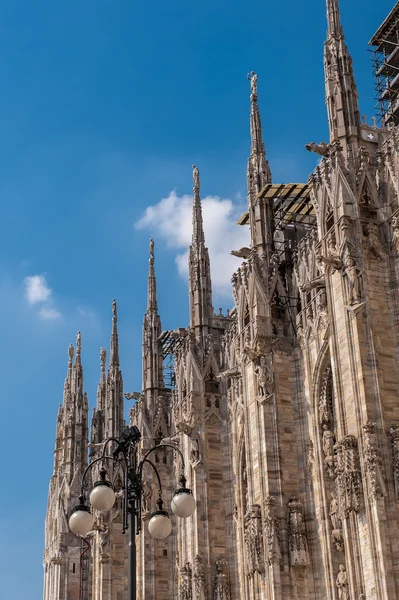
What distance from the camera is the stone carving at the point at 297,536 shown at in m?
31.7

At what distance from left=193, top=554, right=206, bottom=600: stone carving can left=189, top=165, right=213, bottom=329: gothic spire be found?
10.5 metres

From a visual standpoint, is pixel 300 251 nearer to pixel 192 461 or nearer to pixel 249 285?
pixel 249 285

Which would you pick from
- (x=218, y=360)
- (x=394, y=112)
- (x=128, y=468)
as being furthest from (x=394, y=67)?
(x=128, y=468)

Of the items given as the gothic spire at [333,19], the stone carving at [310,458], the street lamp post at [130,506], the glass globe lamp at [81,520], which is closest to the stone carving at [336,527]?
the stone carving at [310,458]

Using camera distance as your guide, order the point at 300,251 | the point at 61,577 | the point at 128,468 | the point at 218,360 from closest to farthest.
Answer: the point at 128,468
the point at 300,251
the point at 218,360
the point at 61,577

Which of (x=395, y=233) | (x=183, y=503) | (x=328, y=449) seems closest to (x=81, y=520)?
(x=183, y=503)

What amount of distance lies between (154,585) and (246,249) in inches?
648

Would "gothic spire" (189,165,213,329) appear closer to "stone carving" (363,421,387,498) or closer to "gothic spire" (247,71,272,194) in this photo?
"gothic spire" (247,71,272,194)

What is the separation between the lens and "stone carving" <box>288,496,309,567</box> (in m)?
31.7

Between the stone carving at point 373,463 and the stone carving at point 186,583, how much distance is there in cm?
1489

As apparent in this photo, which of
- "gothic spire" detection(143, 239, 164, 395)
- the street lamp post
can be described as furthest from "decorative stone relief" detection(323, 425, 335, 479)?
"gothic spire" detection(143, 239, 164, 395)

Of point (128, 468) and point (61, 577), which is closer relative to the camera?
point (128, 468)

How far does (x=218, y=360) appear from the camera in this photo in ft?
139

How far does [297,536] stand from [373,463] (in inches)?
267
